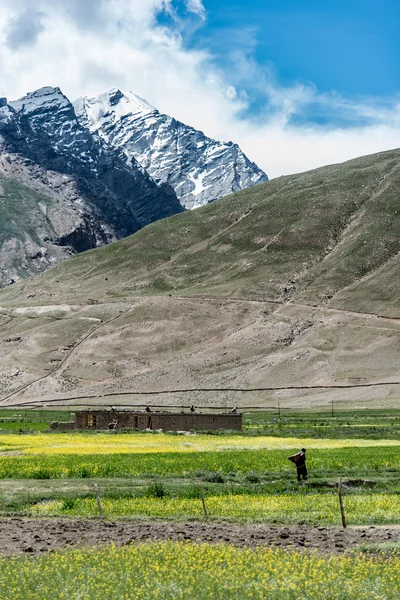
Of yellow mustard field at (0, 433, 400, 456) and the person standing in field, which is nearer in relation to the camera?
the person standing in field

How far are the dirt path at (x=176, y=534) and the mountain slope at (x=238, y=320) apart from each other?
88.1 meters

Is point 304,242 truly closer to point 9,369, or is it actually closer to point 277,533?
point 9,369

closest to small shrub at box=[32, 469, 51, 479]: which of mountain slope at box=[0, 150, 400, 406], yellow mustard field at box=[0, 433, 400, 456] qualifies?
yellow mustard field at box=[0, 433, 400, 456]

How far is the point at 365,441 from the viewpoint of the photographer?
58.4 meters

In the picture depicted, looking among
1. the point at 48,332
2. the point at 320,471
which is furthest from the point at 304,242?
the point at 320,471

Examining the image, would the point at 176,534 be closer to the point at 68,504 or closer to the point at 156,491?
the point at 68,504

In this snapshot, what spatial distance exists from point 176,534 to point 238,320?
133 m

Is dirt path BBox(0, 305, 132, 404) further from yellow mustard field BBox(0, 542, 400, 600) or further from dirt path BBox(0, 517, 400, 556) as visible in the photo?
yellow mustard field BBox(0, 542, 400, 600)

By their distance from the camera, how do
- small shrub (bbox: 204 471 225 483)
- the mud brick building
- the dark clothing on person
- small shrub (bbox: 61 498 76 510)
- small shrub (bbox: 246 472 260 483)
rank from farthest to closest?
→ 1. the mud brick building
2. small shrub (bbox: 246 472 260 483)
3. small shrub (bbox: 204 471 225 483)
4. the dark clothing on person
5. small shrub (bbox: 61 498 76 510)

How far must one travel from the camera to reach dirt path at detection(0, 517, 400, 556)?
65.8 ft

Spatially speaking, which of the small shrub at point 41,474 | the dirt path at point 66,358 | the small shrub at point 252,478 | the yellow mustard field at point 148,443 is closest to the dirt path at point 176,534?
the small shrub at point 252,478

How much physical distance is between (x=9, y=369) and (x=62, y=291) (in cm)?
4985

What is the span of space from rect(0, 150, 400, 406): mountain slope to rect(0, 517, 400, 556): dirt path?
88.1 metres

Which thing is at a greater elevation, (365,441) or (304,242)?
(304,242)
